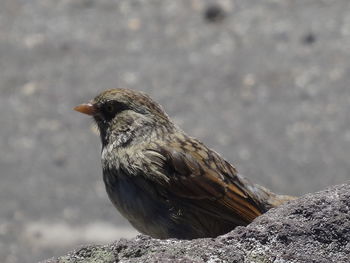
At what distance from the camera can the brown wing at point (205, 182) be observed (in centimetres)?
523

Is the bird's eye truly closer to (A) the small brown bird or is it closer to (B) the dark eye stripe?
(B) the dark eye stripe

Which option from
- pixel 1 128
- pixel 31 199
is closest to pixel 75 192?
pixel 31 199

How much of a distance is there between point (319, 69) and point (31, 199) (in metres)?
2.94

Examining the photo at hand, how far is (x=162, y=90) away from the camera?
9422 millimetres

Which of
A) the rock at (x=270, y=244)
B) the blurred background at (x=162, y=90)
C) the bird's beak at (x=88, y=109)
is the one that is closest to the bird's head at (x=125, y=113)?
the bird's beak at (x=88, y=109)

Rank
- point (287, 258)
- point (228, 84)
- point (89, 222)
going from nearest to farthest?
point (287, 258) < point (89, 222) < point (228, 84)

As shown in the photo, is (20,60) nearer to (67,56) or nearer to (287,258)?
(67,56)

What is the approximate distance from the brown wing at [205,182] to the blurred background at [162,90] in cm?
223

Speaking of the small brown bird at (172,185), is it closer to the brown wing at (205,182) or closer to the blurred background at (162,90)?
the brown wing at (205,182)

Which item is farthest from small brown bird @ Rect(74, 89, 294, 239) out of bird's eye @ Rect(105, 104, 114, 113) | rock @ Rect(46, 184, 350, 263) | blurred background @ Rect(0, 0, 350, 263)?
blurred background @ Rect(0, 0, 350, 263)

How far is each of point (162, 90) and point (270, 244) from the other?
6000 millimetres

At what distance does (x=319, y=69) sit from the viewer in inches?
375

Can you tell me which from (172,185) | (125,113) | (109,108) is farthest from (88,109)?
(172,185)

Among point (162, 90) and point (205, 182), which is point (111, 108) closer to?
point (205, 182)
